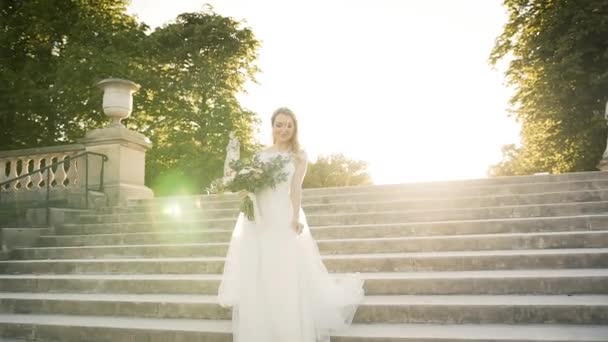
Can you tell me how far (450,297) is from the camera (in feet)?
14.0

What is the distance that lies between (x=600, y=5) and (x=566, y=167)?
17.5 feet

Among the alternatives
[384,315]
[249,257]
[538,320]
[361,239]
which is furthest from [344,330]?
[361,239]

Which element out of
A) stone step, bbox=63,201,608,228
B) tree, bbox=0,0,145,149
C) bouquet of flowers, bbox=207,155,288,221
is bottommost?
stone step, bbox=63,201,608,228

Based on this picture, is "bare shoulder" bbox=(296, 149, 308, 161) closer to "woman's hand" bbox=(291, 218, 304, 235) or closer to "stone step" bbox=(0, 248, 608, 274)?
"woman's hand" bbox=(291, 218, 304, 235)

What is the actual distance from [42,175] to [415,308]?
314 inches

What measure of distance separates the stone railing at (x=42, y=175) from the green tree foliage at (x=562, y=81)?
550 inches

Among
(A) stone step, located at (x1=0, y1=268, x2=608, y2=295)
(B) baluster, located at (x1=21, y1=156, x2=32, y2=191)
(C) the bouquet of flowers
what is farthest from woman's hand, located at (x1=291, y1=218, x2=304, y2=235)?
(B) baluster, located at (x1=21, y1=156, x2=32, y2=191)

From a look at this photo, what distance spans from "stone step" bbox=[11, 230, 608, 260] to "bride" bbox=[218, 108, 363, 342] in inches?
64.9

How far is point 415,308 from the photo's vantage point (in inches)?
158

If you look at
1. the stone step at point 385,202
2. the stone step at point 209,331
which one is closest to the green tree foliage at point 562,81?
the stone step at point 385,202

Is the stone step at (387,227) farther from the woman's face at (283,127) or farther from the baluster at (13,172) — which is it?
the woman's face at (283,127)

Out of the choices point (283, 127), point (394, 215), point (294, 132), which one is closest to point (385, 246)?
point (394, 215)

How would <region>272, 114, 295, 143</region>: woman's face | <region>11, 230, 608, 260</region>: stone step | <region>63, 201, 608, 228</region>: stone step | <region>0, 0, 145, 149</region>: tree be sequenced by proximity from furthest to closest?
<region>0, 0, 145, 149</region>: tree < <region>63, 201, 608, 228</region>: stone step < <region>11, 230, 608, 260</region>: stone step < <region>272, 114, 295, 143</region>: woman's face

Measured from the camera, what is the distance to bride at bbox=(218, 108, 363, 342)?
3545mm
